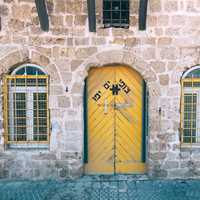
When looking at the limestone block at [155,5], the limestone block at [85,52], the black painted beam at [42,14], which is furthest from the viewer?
the limestone block at [85,52]

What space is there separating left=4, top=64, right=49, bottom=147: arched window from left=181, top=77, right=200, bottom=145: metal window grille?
2.93m

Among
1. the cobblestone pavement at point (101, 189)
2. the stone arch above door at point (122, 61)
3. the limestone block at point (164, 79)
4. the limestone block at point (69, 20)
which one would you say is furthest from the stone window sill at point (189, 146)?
the limestone block at point (69, 20)

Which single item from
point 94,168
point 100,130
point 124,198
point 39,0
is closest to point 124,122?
point 100,130

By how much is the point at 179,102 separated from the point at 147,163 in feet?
4.88

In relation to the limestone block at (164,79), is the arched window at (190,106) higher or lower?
lower

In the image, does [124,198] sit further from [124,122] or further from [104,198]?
[124,122]

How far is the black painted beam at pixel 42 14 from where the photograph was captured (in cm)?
676

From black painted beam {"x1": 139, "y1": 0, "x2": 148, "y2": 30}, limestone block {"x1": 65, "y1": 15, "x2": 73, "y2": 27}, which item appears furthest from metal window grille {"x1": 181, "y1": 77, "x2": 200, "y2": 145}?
limestone block {"x1": 65, "y1": 15, "x2": 73, "y2": 27}

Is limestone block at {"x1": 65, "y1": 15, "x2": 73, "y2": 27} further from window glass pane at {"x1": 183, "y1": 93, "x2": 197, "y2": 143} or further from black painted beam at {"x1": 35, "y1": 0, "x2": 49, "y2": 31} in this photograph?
window glass pane at {"x1": 183, "y1": 93, "x2": 197, "y2": 143}

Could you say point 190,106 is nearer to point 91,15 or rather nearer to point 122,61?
point 122,61

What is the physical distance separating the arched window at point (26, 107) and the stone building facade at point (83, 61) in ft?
0.59

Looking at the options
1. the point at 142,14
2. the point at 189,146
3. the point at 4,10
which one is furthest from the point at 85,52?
the point at 189,146

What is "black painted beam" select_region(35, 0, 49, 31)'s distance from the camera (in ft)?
22.2

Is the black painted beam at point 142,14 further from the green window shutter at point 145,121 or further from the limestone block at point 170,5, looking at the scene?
the green window shutter at point 145,121
